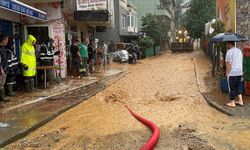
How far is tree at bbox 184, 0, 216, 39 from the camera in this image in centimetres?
4853

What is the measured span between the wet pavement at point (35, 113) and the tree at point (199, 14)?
35.9m

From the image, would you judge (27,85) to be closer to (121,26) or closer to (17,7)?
(17,7)

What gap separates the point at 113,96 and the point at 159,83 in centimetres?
453

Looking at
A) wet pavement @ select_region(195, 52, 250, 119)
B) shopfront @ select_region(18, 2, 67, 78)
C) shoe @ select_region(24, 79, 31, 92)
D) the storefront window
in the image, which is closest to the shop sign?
shopfront @ select_region(18, 2, 67, 78)

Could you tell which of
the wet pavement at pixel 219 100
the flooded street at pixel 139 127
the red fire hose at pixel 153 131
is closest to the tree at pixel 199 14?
the wet pavement at pixel 219 100

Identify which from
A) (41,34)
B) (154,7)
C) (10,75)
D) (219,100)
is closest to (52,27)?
(41,34)

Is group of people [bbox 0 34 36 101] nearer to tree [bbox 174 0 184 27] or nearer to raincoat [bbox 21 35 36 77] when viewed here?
raincoat [bbox 21 35 36 77]

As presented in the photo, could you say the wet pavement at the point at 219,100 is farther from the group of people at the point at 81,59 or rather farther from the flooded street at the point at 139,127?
the group of people at the point at 81,59

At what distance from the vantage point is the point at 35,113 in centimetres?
1031

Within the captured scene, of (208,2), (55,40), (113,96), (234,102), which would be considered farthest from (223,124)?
(208,2)

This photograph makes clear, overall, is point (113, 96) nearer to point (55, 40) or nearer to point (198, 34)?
point (55, 40)

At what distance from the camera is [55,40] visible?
1911 centimetres

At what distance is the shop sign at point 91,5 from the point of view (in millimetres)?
20797

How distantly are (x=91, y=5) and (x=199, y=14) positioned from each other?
30133 millimetres
